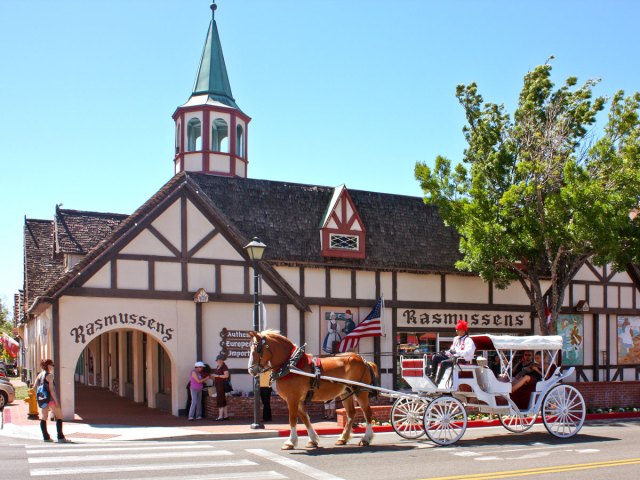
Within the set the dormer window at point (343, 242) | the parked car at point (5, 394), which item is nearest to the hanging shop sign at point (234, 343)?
the dormer window at point (343, 242)

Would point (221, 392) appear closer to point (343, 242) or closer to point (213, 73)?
point (343, 242)

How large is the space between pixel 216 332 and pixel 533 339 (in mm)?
9299

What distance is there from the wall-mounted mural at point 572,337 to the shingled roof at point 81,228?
16256 millimetres

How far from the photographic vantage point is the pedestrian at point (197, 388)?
19.3 metres

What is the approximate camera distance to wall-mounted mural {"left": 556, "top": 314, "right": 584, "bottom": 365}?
27.5m

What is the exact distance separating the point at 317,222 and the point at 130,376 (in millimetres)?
8823

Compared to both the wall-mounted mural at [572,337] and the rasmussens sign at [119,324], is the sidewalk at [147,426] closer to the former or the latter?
the rasmussens sign at [119,324]

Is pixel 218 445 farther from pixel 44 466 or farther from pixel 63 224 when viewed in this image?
pixel 63 224

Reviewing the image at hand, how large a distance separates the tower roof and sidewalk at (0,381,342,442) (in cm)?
1435

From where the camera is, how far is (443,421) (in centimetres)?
1359

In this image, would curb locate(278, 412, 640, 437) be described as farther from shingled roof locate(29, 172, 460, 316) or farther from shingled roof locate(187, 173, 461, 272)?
shingled roof locate(187, 173, 461, 272)

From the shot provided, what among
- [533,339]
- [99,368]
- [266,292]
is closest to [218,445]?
[533,339]

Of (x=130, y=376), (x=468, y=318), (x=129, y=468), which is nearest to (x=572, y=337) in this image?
(x=468, y=318)

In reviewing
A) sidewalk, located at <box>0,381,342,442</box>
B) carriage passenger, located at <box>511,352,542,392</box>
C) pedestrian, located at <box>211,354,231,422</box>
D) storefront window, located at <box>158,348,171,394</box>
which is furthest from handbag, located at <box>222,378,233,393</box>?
carriage passenger, located at <box>511,352,542,392</box>
